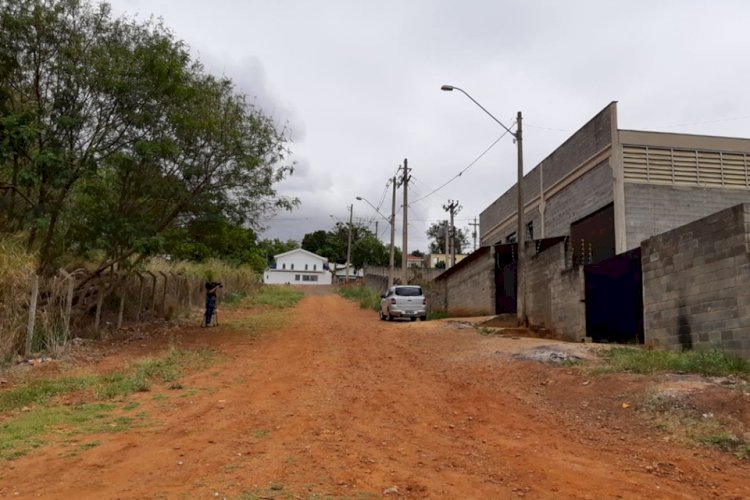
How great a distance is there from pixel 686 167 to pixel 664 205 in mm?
1700

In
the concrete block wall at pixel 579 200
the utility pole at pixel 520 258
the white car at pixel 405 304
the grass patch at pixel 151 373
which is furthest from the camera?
the white car at pixel 405 304

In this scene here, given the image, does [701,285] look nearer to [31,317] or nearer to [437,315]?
[31,317]

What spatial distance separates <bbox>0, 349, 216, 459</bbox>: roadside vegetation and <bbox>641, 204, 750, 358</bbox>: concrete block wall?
9.04 m

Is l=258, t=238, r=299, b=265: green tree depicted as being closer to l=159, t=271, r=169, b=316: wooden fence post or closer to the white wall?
the white wall

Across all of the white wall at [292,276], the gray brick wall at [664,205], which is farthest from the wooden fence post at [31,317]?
the white wall at [292,276]

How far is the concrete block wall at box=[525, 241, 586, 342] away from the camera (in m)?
15.2

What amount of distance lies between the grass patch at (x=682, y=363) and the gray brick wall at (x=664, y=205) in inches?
356

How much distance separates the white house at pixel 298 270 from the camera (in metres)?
82.9

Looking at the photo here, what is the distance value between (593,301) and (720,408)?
7845 mm

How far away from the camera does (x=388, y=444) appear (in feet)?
20.4

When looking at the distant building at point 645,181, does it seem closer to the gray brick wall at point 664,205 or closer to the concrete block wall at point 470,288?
the gray brick wall at point 664,205

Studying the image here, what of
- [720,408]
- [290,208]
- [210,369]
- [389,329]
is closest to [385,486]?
[720,408]

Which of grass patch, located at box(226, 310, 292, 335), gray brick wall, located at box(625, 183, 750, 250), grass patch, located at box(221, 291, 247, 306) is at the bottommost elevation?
grass patch, located at box(226, 310, 292, 335)

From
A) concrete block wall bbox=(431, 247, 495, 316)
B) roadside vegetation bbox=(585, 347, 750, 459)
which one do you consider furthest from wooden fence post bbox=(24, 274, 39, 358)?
concrete block wall bbox=(431, 247, 495, 316)
